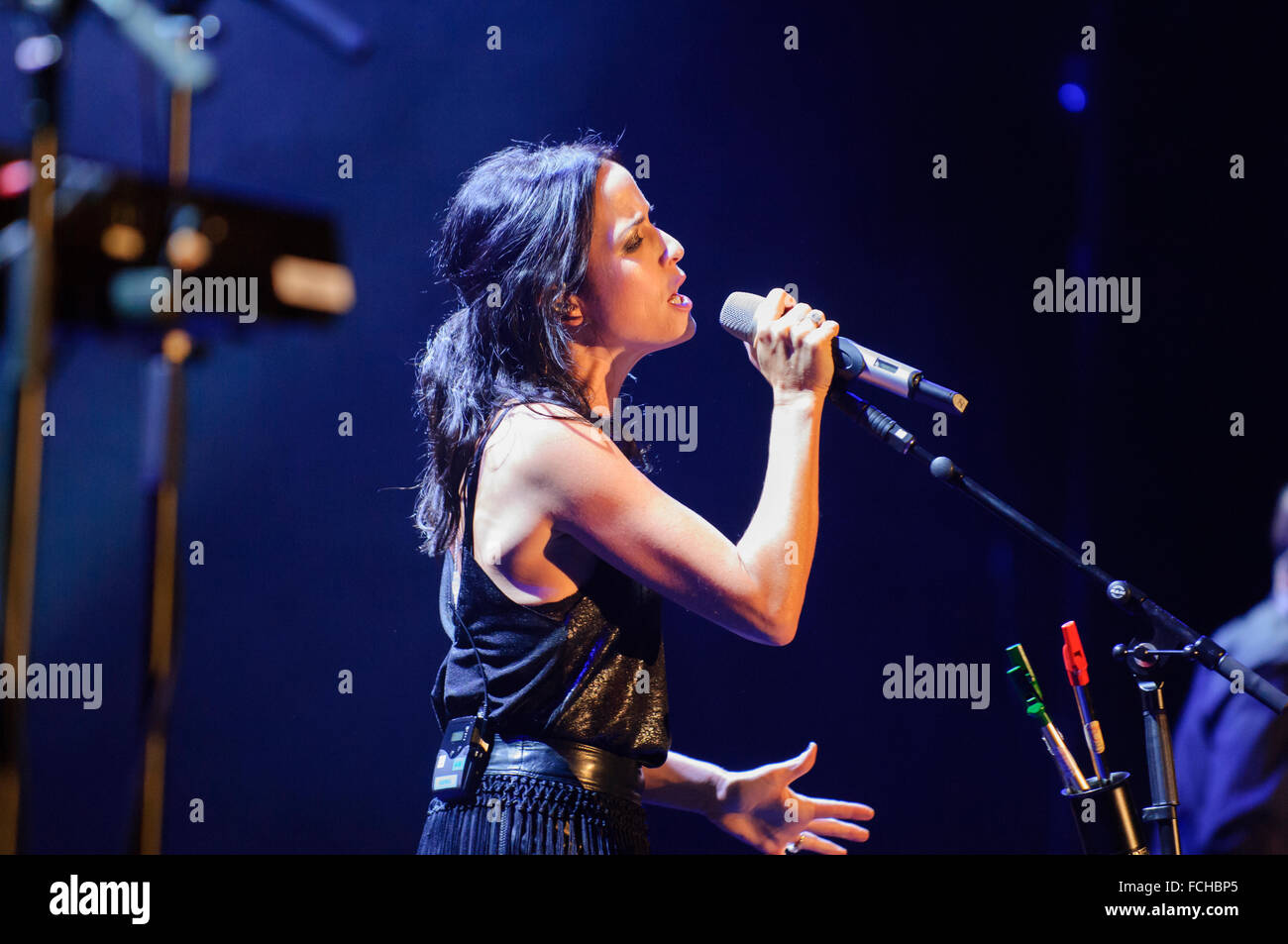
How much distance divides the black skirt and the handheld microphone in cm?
67

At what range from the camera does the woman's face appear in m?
1.74

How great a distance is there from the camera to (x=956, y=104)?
2.40 m

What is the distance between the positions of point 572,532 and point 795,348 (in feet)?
1.34

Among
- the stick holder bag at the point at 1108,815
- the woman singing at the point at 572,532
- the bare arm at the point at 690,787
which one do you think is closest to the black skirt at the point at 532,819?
the woman singing at the point at 572,532

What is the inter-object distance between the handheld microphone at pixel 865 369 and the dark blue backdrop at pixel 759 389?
2.07ft

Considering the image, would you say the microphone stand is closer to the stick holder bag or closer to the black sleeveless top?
the stick holder bag

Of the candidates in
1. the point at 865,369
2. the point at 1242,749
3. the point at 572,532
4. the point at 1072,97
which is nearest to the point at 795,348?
the point at 865,369

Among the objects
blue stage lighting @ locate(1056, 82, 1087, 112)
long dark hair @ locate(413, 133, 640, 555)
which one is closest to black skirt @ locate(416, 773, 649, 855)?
long dark hair @ locate(413, 133, 640, 555)

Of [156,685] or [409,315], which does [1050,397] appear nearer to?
[409,315]

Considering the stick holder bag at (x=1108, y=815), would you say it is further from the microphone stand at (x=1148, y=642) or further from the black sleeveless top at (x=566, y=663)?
the black sleeveless top at (x=566, y=663)

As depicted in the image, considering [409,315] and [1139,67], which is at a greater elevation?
[1139,67]
